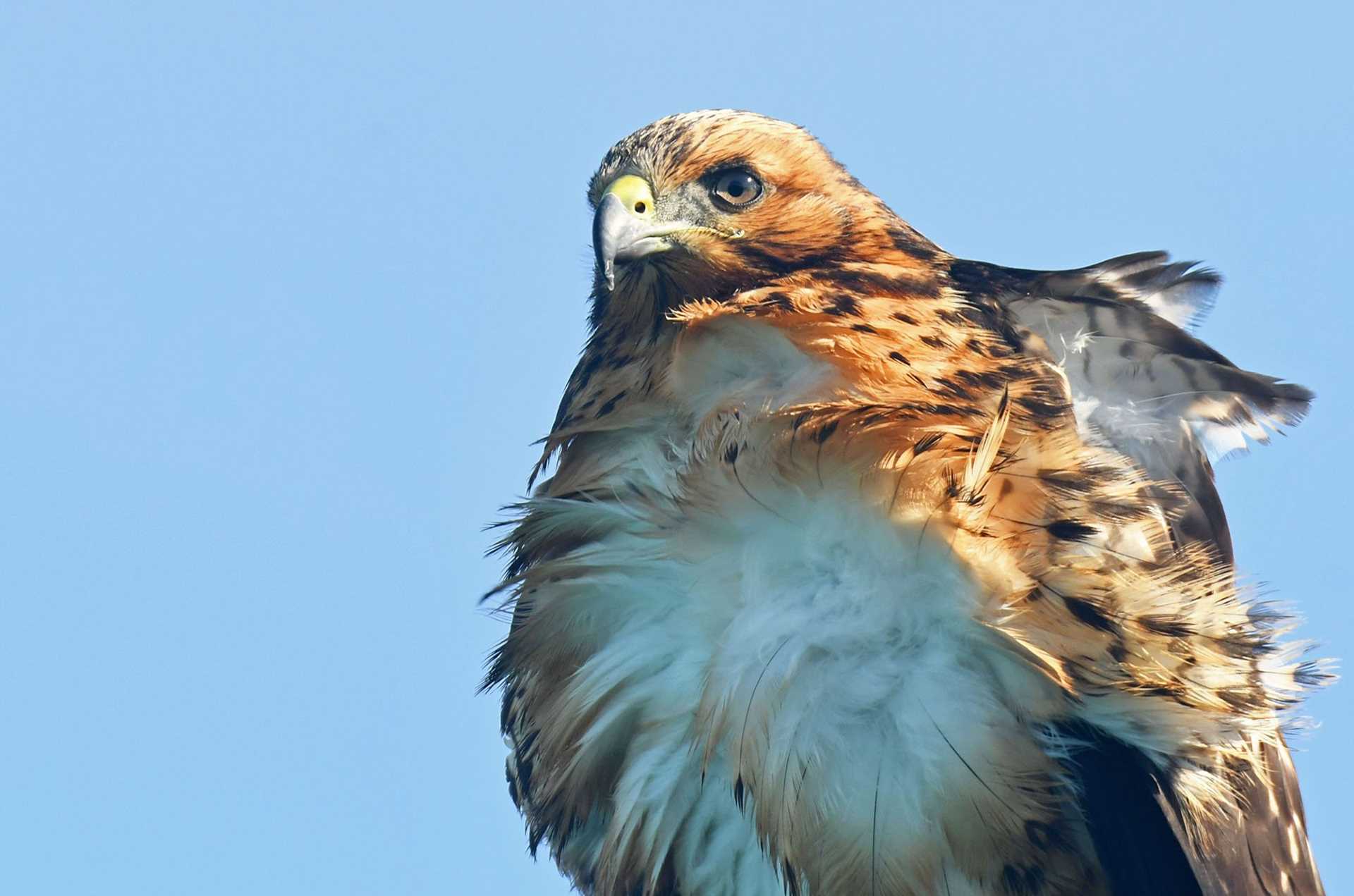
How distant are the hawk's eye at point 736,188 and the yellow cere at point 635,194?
6.8 inches

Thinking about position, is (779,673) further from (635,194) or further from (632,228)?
(635,194)

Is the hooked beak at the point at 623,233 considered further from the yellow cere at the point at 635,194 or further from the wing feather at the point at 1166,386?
the wing feather at the point at 1166,386

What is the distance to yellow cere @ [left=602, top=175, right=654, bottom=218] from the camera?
3977mm

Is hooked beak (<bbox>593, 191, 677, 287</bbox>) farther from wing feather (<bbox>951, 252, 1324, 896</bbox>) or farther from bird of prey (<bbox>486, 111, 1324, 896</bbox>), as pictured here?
wing feather (<bbox>951, 252, 1324, 896</bbox>)

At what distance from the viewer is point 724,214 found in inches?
159

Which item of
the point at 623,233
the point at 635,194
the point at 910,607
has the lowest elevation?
the point at 910,607

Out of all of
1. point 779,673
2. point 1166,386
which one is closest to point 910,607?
point 779,673

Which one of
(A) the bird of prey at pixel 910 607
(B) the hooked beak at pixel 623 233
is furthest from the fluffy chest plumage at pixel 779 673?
(B) the hooked beak at pixel 623 233

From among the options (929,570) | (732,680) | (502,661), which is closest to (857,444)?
(929,570)

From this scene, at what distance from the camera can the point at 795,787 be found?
3.03 metres

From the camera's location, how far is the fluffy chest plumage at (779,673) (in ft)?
9.92

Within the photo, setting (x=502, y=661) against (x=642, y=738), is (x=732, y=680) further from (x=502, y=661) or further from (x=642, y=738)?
(x=502, y=661)

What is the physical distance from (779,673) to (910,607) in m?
0.29

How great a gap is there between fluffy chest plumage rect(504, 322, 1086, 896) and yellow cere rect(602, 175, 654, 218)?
0.72m
